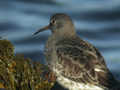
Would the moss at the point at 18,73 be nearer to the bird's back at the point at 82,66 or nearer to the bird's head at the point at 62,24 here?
the bird's back at the point at 82,66

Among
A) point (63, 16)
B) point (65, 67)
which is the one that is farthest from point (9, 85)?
point (63, 16)

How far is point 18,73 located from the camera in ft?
27.6

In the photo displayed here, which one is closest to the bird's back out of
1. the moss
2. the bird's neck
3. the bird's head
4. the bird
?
the bird

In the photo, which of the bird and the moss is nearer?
the moss

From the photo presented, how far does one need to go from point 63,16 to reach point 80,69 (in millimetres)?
1928

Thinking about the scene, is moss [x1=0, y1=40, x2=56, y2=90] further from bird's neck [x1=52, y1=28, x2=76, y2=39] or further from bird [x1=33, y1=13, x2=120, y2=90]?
bird's neck [x1=52, y1=28, x2=76, y2=39]

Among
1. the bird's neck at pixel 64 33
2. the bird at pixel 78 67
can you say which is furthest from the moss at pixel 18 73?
the bird's neck at pixel 64 33

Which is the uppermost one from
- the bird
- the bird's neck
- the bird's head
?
the bird's head

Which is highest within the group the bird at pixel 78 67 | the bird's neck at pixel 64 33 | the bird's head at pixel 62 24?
the bird's head at pixel 62 24

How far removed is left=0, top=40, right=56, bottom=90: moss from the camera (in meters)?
8.28

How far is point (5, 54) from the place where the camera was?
27.9 ft

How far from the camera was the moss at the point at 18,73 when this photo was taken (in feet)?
27.2

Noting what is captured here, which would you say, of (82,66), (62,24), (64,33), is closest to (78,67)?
(82,66)

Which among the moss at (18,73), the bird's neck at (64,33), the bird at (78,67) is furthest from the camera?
the bird's neck at (64,33)
